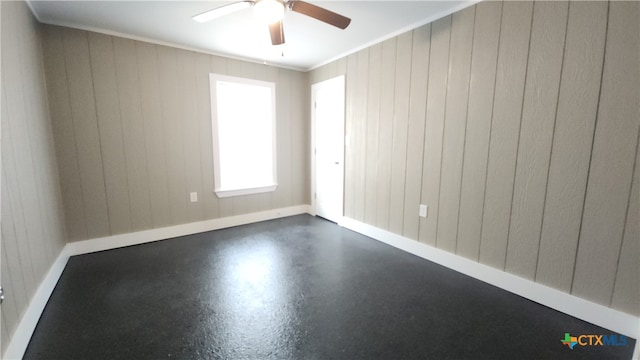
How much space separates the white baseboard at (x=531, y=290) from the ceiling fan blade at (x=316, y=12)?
214 cm

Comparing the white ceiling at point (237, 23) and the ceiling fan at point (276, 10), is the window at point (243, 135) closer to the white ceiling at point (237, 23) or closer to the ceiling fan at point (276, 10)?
the white ceiling at point (237, 23)

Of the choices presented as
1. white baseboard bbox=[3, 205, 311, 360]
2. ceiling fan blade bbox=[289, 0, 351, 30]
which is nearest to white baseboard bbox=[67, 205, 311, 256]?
white baseboard bbox=[3, 205, 311, 360]

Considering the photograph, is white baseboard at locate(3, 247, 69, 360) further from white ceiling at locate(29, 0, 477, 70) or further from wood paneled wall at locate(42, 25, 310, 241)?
white ceiling at locate(29, 0, 477, 70)

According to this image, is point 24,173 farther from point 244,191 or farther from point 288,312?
point 244,191

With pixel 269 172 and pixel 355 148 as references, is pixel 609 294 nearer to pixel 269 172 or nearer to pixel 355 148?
pixel 355 148

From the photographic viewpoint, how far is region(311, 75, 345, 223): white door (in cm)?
362

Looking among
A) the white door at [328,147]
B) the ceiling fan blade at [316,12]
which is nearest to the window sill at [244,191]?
the white door at [328,147]

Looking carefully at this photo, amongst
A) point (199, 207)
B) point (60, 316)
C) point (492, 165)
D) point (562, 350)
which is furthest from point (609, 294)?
point (199, 207)

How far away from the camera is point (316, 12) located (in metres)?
1.85

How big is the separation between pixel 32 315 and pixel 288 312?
1.55 meters

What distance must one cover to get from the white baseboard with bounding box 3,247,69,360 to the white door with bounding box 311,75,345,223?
2.89 m

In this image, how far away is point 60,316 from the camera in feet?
5.83

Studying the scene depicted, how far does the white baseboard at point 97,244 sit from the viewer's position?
58.2 inches

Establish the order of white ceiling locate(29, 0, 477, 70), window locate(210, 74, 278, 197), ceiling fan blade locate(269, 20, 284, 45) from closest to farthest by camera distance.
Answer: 1. ceiling fan blade locate(269, 20, 284, 45)
2. white ceiling locate(29, 0, 477, 70)
3. window locate(210, 74, 278, 197)
